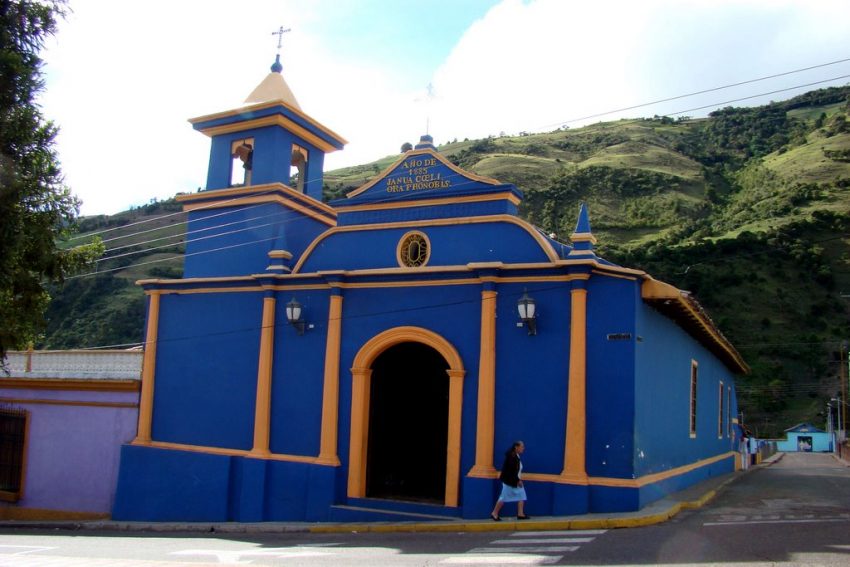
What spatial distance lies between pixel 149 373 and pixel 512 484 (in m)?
8.20

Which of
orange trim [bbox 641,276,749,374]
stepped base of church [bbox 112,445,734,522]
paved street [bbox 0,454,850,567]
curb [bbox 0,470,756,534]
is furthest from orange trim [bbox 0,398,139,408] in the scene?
orange trim [bbox 641,276,749,374]

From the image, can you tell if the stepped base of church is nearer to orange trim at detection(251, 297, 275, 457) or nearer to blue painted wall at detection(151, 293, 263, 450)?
orange trim at detection(251, 297, 275, 457)

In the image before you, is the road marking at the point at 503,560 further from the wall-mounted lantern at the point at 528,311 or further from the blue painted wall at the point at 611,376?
the wall-mounted lantern at the point at 528,311

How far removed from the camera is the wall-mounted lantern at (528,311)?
481 inches

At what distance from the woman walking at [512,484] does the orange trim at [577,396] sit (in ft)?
2.64

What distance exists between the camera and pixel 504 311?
504 inches

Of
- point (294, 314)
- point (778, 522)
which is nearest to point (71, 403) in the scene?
point (294, 314)

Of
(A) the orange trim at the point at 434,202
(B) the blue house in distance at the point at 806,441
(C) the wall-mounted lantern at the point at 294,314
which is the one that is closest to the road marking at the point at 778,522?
(A) the orange trim at the point at 434,202

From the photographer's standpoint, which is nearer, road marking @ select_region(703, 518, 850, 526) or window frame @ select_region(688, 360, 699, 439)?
road marking @ select_region(703, 518, 850, 526)

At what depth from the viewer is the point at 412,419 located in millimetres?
15148

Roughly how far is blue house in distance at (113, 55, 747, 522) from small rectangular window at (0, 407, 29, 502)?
9.59 feet

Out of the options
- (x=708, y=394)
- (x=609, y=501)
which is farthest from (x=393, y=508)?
(x=708, y=394)

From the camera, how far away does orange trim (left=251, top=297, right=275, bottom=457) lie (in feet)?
47.0

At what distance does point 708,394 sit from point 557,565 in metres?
13.9
